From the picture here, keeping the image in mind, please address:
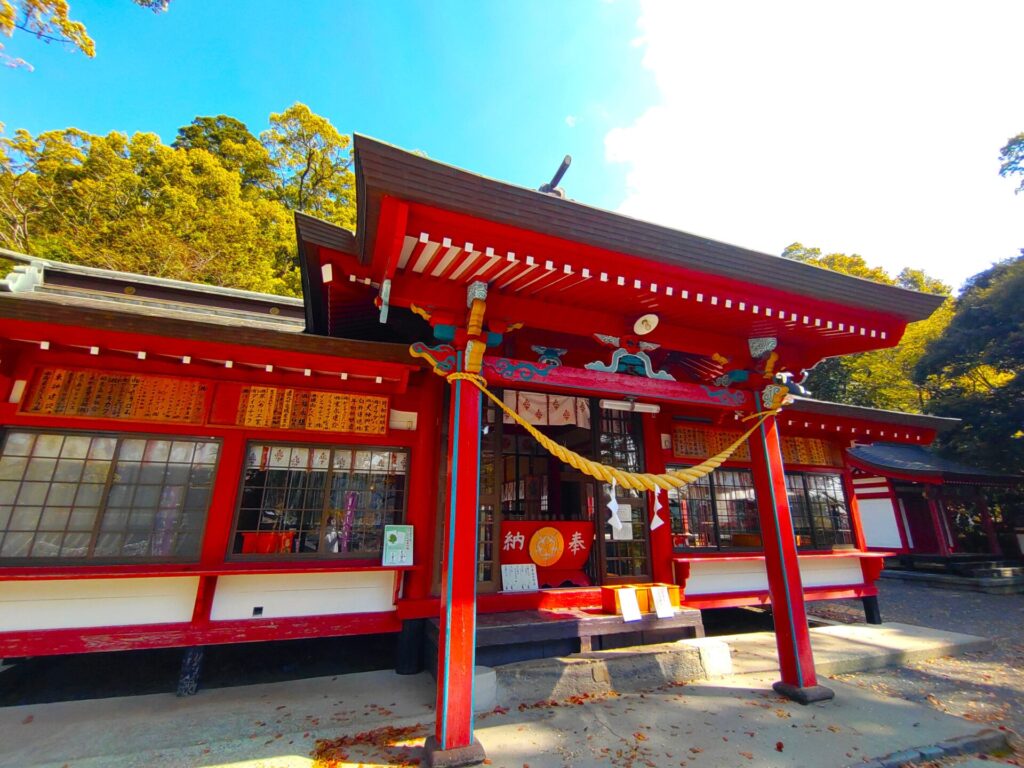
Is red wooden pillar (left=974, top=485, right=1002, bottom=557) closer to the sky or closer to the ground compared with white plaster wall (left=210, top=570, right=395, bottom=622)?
closer to the sky

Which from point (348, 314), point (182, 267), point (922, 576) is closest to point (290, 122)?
point (182, 267)

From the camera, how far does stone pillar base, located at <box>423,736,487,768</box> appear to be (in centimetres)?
303

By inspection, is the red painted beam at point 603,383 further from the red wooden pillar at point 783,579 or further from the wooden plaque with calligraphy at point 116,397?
the wooden plaque with calligraphy at point 116,397

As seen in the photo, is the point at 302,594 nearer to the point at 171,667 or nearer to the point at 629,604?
the point at 171,667

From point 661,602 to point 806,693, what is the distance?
1480 mm

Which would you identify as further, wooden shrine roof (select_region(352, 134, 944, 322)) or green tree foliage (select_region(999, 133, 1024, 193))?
green tree foliage (select_region(999, 133, 1024, 193))

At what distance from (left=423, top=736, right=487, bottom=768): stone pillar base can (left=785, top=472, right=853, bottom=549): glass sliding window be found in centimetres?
649

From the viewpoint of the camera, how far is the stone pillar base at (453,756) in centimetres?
303

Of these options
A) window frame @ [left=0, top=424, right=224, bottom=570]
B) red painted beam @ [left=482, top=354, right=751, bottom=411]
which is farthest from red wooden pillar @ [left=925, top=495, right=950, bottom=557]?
window frame @ [left=0, top=424, right=224, bottom=570]

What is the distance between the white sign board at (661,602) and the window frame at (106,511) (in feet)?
16.2

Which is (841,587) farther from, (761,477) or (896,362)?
(896,362)

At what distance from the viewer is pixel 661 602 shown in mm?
5188

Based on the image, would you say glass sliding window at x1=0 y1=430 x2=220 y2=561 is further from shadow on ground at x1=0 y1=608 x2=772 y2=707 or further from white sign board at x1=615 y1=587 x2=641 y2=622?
white sign board at x1=615 y1=587 x2=641 y2=622

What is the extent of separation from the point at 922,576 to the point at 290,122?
30512 millimetres
